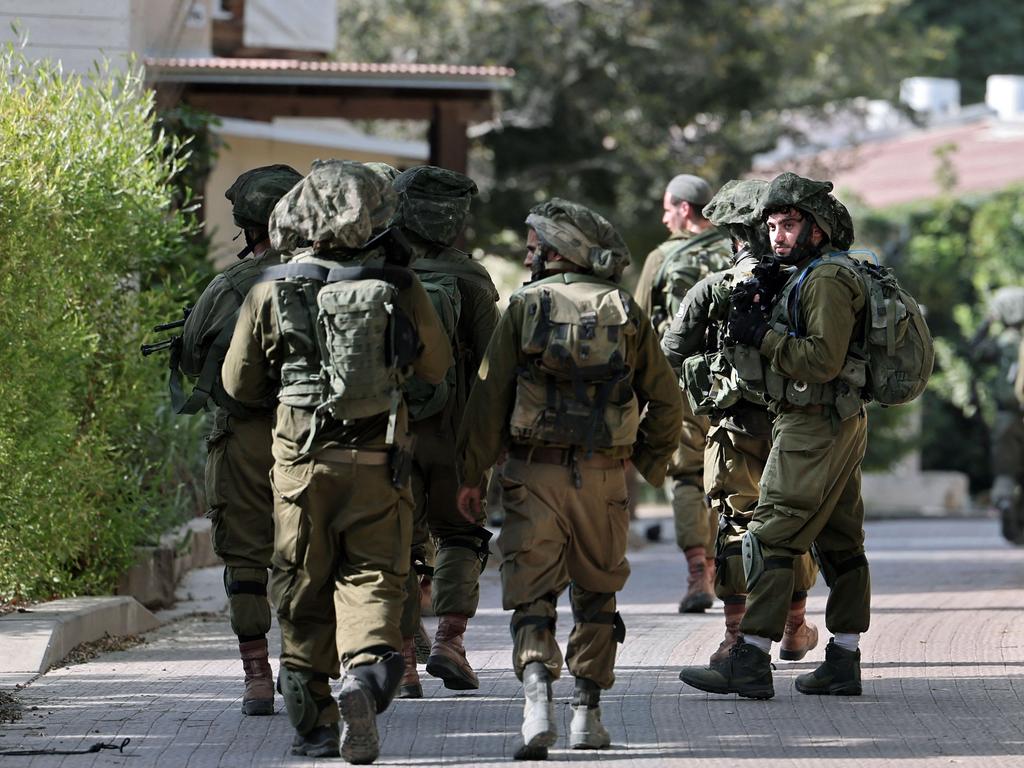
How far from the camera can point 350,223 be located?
6012 mm

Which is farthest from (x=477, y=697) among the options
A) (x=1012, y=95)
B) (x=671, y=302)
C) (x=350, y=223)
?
(x=1012, y=95)

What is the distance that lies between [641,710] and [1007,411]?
10.6m

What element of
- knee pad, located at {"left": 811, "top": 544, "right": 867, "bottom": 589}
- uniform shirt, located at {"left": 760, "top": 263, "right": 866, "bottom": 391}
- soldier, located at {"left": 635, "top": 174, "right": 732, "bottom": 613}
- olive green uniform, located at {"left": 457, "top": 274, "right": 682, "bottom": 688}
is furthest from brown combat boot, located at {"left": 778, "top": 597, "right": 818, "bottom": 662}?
olive green uniform, located at {"left": 457, "top": 274, "right": 682, "bottom": 688}

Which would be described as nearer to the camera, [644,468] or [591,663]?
[591,663]

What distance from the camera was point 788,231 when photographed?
7.19 meters

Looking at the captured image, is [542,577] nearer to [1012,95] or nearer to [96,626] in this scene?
[96,626]

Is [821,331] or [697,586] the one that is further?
[697,586]

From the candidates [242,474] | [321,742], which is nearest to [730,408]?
[242,474]

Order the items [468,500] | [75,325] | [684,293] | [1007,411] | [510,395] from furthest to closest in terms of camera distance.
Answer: [1007,411] → [684,293] → [75,325] → [468,500] → [510,395]

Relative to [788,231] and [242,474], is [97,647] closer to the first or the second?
[242,474]

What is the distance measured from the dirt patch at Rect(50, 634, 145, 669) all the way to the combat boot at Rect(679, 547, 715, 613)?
9.55 feet

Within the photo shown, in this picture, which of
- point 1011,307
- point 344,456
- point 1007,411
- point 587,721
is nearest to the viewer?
point 344,456

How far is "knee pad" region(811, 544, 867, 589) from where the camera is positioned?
293 inches

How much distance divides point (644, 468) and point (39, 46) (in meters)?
6.63
